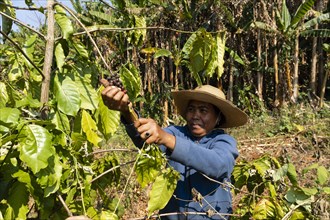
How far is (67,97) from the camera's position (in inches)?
45.8

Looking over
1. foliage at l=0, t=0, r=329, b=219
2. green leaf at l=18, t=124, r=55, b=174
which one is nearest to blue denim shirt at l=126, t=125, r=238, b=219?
foliage at l=0, t=0, r=329, b=219

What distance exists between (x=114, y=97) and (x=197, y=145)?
1.49ft

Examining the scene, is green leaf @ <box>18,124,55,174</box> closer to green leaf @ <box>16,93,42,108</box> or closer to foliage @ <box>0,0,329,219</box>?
foliage @ <box>0,0,329,219</box>

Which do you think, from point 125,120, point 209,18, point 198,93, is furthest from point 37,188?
point 209,18

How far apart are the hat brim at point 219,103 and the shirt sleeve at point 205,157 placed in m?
0.34

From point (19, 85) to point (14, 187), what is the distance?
17.8 inches

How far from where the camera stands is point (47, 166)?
1.04 metres

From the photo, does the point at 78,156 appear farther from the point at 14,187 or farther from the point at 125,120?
the point at 125,120

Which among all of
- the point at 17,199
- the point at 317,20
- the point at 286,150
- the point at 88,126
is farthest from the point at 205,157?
the point at 317,20

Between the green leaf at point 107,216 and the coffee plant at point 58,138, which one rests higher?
the coffee plant at point 58,138

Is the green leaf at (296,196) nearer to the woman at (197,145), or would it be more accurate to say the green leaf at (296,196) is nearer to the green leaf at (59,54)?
the woman at (197,145)

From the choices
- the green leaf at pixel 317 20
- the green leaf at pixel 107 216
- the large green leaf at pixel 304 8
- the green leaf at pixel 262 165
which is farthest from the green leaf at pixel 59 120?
the green leaf at pixel 317 20

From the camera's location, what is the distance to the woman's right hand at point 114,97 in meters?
1.28

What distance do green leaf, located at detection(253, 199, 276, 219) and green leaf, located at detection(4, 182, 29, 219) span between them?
881 millimetres
